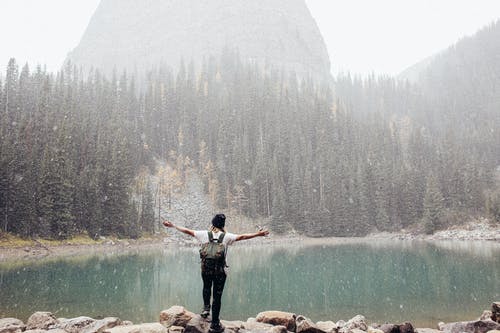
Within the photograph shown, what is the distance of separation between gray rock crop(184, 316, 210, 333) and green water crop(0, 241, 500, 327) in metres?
10.4

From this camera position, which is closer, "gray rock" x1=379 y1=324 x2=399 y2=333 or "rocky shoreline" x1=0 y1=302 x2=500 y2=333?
"rocky shoreline" x1=0 y1=302 x2=500 y2=333

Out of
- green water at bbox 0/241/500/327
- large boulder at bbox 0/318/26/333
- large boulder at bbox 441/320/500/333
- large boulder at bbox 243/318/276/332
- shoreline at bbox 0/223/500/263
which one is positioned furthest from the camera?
shoreline at bbox 0/223/500/263

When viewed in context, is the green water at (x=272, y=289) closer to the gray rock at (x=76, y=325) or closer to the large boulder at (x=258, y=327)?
the gray rock at (x=76, y=325)

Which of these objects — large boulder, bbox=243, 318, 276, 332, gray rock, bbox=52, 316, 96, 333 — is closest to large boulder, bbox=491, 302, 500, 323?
large boulder, bbox=243, 318, 276, 332

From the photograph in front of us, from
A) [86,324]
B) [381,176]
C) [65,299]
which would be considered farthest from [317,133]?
[86,324]

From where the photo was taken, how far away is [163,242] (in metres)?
81.7

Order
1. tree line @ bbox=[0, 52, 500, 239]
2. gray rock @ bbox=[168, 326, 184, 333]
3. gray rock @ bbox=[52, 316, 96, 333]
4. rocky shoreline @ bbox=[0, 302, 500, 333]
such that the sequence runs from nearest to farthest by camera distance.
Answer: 1. rocky shoreline @ bbox=[0, 302, 500, 333]
2. gray rock @ bbox=[168, 326, 184, 333]
3. gray rock @ bbox=[52, 316, 96, 333]
4. tree line @ bbox=[0, 52, 500, 239]

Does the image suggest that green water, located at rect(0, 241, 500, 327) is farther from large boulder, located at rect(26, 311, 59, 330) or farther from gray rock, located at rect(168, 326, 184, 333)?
gray rock, located at rect(168, 326, 184, 333)

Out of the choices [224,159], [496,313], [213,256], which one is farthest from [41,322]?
[224,159]

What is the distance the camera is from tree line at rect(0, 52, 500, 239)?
224 ft

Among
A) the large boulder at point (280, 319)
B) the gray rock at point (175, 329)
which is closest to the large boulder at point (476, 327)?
the large boulder at point (280, 319)

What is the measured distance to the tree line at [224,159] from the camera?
68.2m

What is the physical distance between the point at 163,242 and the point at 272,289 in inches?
2247

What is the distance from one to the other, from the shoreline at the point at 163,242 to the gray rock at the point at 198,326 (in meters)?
47.1
